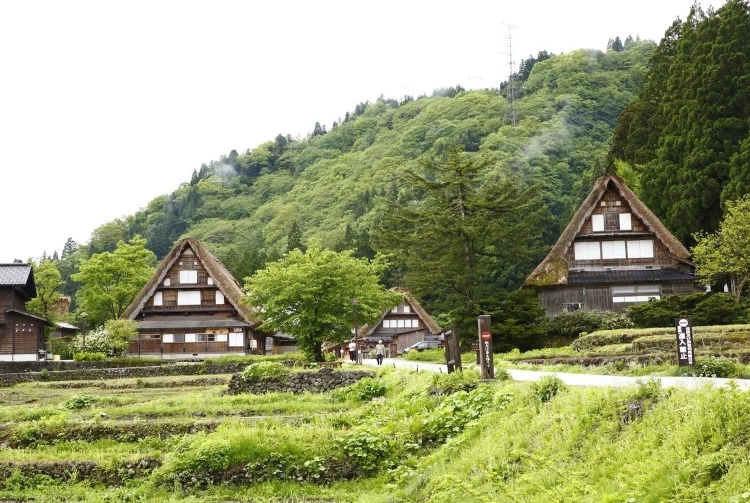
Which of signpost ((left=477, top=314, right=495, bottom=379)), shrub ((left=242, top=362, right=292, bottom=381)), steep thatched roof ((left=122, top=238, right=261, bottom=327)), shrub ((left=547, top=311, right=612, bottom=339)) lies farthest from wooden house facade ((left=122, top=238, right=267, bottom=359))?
signpost ((left=477, top=314, right=495, bottom=379))

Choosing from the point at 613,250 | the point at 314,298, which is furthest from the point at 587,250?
the point at 314,298

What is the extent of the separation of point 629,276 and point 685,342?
2736 centimetres

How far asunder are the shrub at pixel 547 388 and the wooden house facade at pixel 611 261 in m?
28.5

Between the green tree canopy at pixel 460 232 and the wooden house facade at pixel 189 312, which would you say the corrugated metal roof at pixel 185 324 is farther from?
the green tree canopy at pixel 460 232

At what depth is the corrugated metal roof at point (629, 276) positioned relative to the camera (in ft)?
131

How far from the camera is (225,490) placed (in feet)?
43.5

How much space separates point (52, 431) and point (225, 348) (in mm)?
40119

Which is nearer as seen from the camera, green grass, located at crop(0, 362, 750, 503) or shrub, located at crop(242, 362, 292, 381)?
green grass, located at crop(0, 362, 750, 503)

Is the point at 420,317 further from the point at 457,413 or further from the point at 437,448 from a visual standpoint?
the point at 437,448

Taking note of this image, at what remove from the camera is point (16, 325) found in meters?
52.4

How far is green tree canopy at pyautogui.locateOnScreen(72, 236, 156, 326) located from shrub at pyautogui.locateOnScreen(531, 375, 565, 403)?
57.3 metres

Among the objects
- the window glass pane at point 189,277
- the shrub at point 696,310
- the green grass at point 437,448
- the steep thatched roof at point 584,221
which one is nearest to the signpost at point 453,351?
the green grass at point 437,448

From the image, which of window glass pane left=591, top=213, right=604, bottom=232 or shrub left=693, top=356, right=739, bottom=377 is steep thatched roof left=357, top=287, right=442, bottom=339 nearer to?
window glass pane left=591, top=213, right=604, bottom=232

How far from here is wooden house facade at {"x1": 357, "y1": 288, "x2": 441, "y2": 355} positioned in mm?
61094
